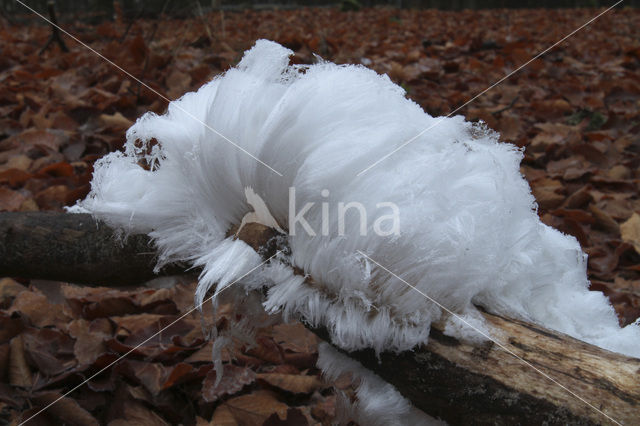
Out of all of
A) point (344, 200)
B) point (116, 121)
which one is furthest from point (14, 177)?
point (344, 200)

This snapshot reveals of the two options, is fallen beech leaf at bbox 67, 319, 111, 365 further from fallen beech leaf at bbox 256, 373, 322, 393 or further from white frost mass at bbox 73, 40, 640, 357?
white frost mass at bbox 73, 40, 640, 357

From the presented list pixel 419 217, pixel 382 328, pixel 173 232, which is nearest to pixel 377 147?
pixel 419 217

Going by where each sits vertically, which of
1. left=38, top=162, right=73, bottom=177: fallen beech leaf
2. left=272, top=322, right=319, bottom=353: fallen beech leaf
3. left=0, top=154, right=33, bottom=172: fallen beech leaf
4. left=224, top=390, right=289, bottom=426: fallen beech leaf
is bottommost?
left=224, top=390, right=289, bottom=426: fallen beech leaf

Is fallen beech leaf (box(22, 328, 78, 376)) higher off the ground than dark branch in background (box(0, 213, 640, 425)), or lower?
lower

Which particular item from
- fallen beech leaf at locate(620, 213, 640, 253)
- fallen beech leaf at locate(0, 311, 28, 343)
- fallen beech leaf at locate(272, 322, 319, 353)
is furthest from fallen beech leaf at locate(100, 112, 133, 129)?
fallen beech leaf at locate(620, 213, 640, 253)

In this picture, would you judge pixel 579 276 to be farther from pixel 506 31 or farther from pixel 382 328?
pixel 506 31

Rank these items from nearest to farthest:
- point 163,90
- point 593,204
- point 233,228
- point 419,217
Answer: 1. point 419,217
2. point 233,228
3. point 593,204
4. point 163,90

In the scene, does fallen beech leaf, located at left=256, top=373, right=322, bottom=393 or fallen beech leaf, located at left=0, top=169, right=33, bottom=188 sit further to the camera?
fallen beech leaf, located at left=0, top=169, right=33, bottom=188

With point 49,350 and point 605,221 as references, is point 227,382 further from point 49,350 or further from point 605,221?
point 605,221
